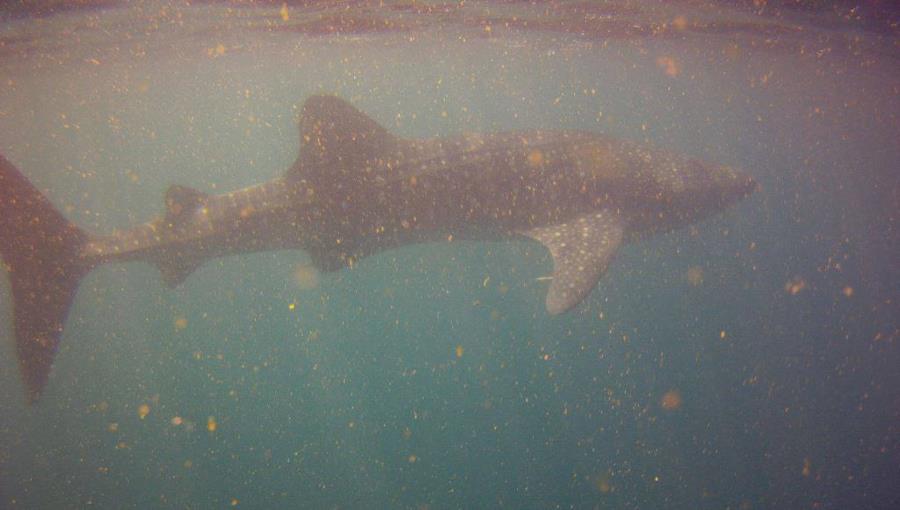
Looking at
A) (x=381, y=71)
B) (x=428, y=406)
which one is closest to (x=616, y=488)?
(x=428, y=406)

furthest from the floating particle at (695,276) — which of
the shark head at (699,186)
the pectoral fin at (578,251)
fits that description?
the pectoral fin at (578,251)

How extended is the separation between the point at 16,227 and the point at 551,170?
7.54m

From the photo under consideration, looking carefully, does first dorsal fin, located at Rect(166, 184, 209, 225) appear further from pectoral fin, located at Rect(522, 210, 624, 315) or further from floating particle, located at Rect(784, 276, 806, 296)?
floating particle, located at Rect(784, 276, 806, 296)

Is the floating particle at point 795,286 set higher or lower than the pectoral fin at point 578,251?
lower

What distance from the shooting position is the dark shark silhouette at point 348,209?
6410mm

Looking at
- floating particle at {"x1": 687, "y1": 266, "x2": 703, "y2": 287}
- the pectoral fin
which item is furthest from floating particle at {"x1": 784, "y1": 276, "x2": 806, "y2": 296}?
the pectoral fin

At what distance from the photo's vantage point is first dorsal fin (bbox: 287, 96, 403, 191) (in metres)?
6.34

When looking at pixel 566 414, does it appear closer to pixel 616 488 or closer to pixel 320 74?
pixel 616 488

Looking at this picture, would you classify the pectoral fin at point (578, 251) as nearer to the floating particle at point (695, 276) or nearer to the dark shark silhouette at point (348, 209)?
the dark shark silhouette at point (348, 209)

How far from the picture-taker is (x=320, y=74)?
43.9 m

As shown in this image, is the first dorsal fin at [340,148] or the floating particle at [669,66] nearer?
the first dorsal fin at [340,148]

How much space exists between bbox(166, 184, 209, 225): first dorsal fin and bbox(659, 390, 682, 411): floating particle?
18.3 m

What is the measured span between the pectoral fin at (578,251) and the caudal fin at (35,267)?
6.53 meters

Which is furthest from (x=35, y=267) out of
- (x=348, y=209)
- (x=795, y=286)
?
(x=795, y=286)
